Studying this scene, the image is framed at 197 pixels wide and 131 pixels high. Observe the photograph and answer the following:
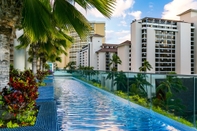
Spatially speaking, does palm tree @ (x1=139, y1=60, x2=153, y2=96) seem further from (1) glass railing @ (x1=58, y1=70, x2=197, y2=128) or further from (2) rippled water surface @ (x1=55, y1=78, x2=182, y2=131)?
(2) rippled water surface @ (x1=55, y1=78, x2=182, y2=131)

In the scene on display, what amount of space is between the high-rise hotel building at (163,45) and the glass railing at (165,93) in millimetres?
47117

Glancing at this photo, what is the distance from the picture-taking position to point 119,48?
205 feet

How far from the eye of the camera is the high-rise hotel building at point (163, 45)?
56000 mm

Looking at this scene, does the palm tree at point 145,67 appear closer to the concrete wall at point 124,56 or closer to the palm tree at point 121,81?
→ the concrete wall at point 124,56

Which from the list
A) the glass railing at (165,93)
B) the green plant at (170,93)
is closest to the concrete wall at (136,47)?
the glass railing at (165,93)

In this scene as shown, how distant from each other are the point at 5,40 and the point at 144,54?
54.0 metres

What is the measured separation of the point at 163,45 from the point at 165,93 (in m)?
54.3

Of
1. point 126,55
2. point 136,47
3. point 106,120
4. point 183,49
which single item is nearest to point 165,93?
point 106,120

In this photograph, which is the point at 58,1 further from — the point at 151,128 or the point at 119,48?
the point at 119,48

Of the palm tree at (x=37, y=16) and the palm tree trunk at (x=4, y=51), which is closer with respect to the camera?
the palm tree at (x=37, y=16)

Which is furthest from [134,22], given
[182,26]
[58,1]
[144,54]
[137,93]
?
[58,1]

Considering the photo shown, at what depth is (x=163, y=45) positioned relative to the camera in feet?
190

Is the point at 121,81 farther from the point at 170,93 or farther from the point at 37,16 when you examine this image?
the point at 37,16

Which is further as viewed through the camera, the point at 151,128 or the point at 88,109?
the point at 88,109
